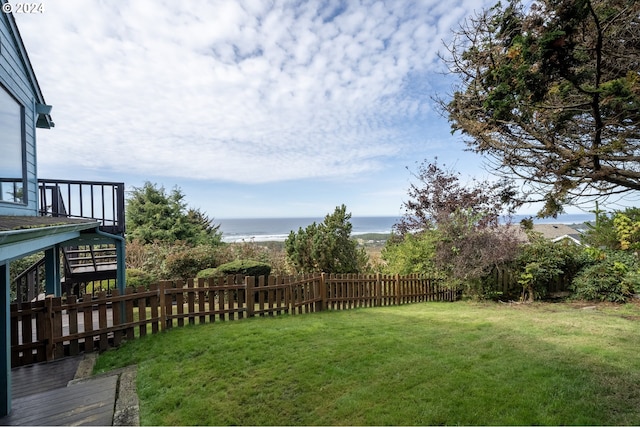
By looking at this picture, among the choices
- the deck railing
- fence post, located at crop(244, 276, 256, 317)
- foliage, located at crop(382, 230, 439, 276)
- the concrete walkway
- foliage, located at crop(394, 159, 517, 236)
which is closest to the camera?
the concrete walkway

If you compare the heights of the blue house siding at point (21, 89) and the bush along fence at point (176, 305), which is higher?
the blue house siding at point (21, 89)

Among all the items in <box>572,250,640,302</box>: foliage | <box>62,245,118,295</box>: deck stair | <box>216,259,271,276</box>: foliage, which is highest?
<box>62,245,118,295</box>: deck stair

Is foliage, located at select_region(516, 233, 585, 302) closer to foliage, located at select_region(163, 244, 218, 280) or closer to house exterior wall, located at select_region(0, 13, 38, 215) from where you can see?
foliage, located at select_region(163, 244, 218, 280)

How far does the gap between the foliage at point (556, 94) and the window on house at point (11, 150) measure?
22.0 ft

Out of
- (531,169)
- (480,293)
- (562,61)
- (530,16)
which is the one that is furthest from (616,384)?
(480,293)

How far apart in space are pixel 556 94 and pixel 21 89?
8.54 m

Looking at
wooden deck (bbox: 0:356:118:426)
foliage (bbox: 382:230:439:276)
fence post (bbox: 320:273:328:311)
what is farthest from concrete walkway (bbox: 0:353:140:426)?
foliage (bbox: 382:230:439:276)

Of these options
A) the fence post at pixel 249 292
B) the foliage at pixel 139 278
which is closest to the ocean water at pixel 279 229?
the foliage at pixel 139 278

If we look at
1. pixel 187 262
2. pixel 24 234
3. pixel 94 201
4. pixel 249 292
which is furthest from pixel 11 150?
pixel 187 262

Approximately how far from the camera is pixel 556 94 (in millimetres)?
2781

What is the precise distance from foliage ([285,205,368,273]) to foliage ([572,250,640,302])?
6.72 meters

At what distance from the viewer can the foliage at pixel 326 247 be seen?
10.8 meters

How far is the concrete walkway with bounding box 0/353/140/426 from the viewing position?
117 inches

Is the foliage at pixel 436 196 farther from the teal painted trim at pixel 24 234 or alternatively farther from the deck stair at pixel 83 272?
the teal painted trim at pixel 24 234
